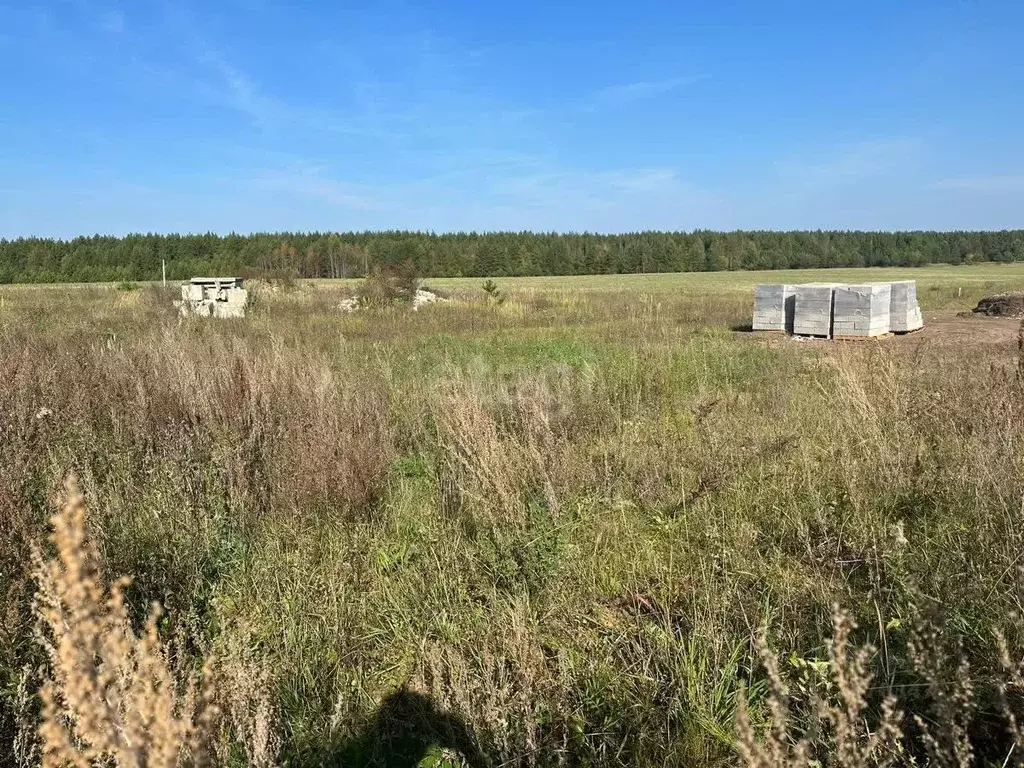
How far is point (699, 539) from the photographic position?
12.3 ft

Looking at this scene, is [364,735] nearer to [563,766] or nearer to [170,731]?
[563,766]

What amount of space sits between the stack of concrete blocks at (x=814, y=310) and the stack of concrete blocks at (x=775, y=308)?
0.77 meters

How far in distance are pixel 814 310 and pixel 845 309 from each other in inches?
24.2

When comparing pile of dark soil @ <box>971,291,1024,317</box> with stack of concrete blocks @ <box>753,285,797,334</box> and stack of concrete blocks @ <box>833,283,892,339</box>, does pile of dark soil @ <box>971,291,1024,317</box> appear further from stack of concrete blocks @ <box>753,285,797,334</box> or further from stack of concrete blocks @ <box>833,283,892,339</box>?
stack of concrete blocks @ <box>753,285,797,334</box>

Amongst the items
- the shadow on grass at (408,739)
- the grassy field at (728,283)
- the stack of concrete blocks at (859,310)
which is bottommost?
the shadow on grass at (408,739)

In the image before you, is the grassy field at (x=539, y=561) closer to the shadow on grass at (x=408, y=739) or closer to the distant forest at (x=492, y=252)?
the shadow on grass at (x=408, y=739)

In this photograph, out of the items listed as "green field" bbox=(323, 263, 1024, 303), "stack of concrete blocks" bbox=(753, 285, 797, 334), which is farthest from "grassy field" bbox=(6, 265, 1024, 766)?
"green field" bbox=(323, 263, 1024, 303)

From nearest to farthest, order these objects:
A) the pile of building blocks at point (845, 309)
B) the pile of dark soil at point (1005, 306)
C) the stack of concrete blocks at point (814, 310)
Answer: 1. the pile of building blocks at point (845, 309)
2. the stack of concrete blocks at point (814, 310)
3. the pile of dark soil at point (1005, 306)

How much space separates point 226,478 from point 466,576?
6.05 ft

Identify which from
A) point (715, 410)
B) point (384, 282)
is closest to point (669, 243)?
point (384, 282)

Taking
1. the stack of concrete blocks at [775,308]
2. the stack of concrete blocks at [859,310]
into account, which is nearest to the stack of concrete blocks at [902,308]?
the stack of concrete blocks at [859,310]

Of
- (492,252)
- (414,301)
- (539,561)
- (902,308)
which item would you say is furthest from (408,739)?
(492,252)

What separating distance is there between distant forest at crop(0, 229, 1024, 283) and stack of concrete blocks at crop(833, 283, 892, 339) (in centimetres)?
7445

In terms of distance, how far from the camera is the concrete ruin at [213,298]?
68.4 ft
